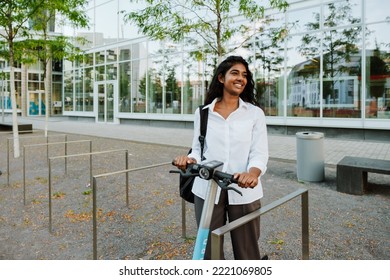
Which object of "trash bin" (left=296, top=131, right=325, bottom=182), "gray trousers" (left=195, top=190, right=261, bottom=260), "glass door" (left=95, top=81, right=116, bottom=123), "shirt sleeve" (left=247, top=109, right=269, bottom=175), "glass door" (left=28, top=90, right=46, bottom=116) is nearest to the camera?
"shirt sleeve" (left=247, top=109, right=269, bottom=175)

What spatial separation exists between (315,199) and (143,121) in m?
16.4

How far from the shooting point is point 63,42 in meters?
12.0

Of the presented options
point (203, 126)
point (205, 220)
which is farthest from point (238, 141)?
point (205, 220)

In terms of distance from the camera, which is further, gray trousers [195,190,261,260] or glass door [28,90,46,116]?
glass door [28,90,46,116]

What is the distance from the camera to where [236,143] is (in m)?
2.02

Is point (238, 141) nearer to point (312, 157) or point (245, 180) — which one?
point (245, 180)

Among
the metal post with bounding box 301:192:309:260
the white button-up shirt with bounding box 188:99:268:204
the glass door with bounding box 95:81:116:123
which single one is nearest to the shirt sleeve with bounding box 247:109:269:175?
the white button-up shirt with bounding box 188:99:268:204

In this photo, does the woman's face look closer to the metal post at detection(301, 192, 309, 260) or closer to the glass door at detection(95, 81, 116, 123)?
the metal post at detection(301, 192, 309, 260)

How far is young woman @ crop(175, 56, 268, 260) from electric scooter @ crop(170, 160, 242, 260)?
24 centimetres

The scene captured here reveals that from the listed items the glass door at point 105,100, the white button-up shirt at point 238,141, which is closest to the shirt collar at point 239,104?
the white button-up shirt at point 238,141

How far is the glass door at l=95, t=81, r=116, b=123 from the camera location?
74.8 ft

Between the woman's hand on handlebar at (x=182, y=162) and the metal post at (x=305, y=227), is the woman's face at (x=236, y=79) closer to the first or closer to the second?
the woman's hand on handlebar at (x=182, y=162)

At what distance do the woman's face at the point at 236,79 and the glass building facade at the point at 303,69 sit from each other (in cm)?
827
